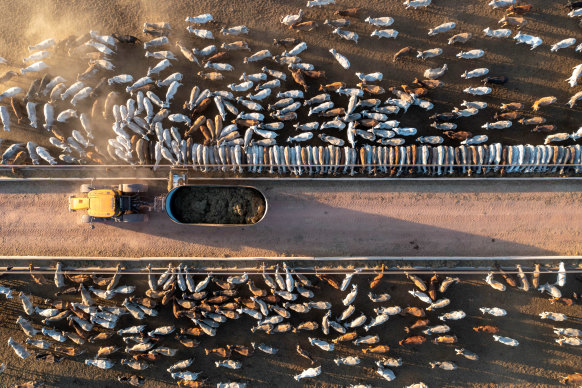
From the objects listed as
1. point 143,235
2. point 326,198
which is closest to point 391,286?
point 326,198

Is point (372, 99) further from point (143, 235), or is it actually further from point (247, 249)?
point (143, 235)

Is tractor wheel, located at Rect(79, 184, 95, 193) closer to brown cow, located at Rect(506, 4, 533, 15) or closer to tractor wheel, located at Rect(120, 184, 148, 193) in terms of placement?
tractor wheel, located at Rect(120, 184, 148, 193)

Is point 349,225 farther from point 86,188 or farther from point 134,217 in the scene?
point 86,188

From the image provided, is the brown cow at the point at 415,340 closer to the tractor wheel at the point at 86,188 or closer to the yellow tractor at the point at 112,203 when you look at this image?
the yellow tractor at the point at 112,203

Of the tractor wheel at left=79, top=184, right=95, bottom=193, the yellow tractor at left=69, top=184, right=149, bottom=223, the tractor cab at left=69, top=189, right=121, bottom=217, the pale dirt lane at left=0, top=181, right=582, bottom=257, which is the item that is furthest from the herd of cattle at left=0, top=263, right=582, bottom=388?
the tractor wheel at left=79, top=184, right=95, bottom=193

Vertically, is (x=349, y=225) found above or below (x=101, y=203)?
below

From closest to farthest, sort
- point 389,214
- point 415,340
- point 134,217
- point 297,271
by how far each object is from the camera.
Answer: point 134,217, point 415,340, point 297,271, point 389,214

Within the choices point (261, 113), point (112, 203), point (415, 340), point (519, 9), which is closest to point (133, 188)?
point (112, 203)
